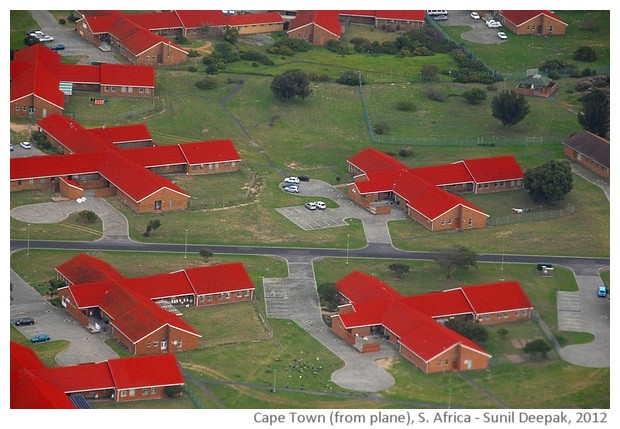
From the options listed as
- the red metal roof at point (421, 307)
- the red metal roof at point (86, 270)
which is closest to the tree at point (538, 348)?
the red metal roof at point (421, 307)

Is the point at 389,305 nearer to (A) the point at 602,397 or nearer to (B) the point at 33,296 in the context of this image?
(A) the point at 602,397

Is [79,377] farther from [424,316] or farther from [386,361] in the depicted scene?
[424,316]

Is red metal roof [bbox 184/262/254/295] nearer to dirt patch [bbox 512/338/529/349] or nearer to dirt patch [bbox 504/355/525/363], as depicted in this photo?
dirt patch [bbox 512/338/529/349]

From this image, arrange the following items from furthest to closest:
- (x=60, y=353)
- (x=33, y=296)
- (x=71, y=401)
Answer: (x=33, y=296) → (x=60, y=353) → (x=71, y=401)

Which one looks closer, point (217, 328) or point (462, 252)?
point (217, 328)

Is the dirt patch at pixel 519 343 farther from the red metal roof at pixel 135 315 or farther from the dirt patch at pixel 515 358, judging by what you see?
the red metal roof at pixel 135 315

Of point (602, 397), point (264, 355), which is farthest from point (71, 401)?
point (602, 397)
